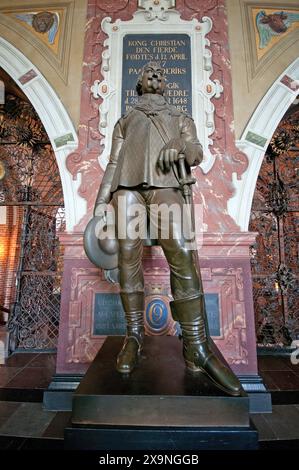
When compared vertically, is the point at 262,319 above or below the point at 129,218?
below

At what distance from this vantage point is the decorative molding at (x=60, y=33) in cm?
314

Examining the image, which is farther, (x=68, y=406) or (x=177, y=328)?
(x=177, y=328)

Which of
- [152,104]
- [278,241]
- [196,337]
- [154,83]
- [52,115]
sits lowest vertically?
[196,337]

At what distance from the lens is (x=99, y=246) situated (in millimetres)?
1755

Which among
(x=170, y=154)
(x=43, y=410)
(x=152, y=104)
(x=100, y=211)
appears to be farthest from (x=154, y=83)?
(x=43, y=410)

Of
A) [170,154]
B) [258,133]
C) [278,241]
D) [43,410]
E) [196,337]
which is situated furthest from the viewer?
[278,241]

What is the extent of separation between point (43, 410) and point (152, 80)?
2.66 metres

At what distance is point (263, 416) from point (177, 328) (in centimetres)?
97

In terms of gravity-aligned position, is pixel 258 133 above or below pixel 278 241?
above

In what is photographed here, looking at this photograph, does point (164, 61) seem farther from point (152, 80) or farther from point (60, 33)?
point (152, 80)

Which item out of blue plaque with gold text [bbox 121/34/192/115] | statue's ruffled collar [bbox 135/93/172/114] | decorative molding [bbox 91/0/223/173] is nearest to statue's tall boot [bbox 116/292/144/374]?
statue's ruffled collar [bbox 135/93/172/114]

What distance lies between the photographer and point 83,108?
9.89ft
